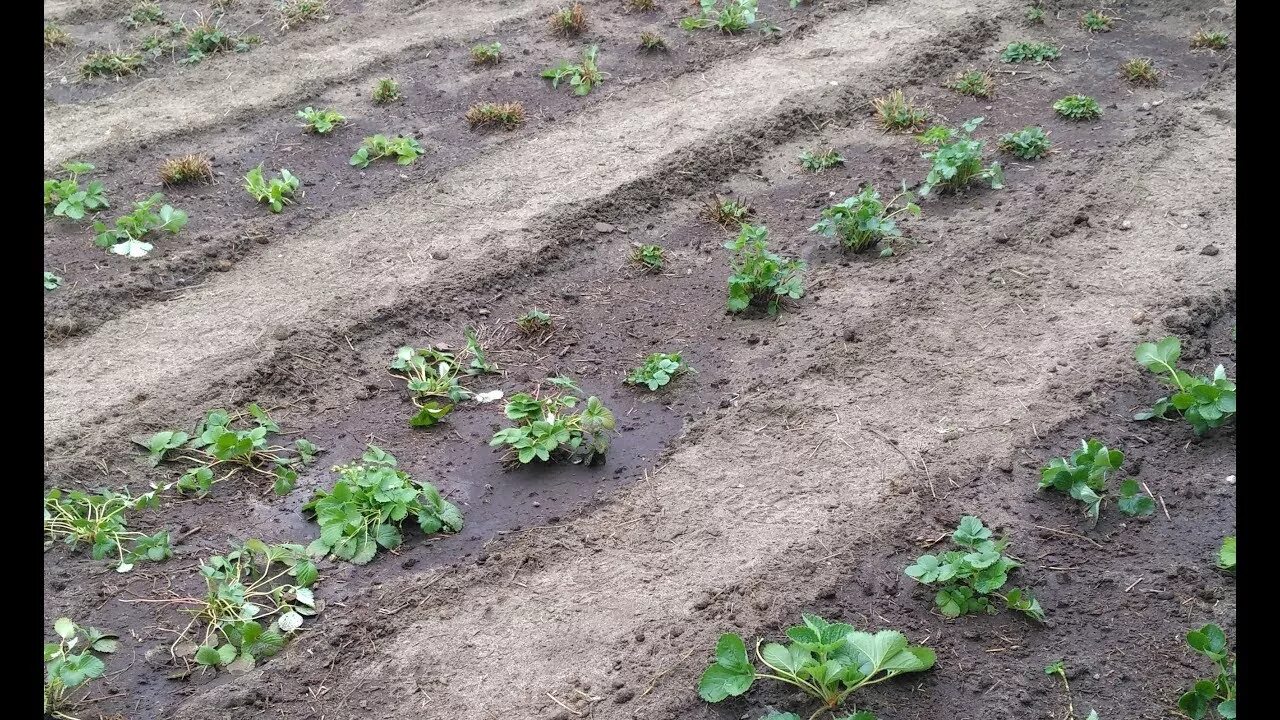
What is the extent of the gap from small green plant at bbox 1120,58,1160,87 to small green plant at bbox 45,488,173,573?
7111mm

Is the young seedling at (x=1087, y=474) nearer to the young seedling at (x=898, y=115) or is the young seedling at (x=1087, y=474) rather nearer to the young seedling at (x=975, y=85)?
the young seedling at (x=898, y=115)

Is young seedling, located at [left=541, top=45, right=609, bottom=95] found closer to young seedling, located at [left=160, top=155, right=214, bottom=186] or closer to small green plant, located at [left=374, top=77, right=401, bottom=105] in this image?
small green plant, located at [left=374, top=77, right=401, bottom=105]

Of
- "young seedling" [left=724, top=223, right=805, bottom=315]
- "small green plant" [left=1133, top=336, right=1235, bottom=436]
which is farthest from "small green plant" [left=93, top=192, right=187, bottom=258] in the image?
"small green plant" [left=1133, top=336, right=1235, bottom=436]

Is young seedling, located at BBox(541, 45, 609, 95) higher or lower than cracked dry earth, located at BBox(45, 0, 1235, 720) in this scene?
higher

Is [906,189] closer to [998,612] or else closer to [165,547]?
[998,612]

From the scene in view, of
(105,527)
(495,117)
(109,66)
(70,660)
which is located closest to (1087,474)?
(70,660)

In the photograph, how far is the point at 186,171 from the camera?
23.0ft

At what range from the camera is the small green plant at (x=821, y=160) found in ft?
23.2

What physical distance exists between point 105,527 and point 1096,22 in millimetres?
8151

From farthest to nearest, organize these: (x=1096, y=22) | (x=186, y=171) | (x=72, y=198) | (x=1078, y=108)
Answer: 1. (x=1096, y=22)
2. (x=1078, y=108)
3. (x=186, y=171)
4. (x=72, y=198)

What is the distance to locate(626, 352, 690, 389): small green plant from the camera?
523cm

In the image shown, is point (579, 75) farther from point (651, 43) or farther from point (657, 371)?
point (657, 371)
